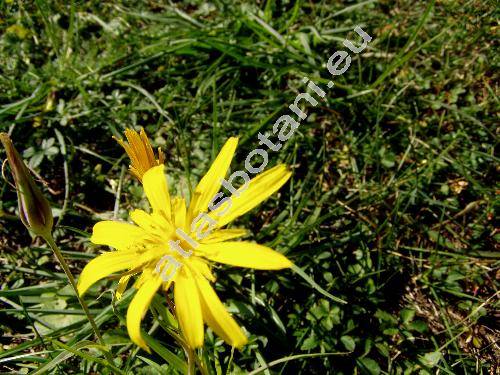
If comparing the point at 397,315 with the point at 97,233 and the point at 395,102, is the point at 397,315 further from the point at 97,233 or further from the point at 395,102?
the point at 97,233

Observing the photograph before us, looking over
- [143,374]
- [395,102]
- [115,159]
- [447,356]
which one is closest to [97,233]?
[143,374]

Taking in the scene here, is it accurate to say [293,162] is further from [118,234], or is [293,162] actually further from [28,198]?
[28,198]

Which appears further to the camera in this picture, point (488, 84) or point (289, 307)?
point (488, 84)

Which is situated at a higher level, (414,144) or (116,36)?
(116,36)

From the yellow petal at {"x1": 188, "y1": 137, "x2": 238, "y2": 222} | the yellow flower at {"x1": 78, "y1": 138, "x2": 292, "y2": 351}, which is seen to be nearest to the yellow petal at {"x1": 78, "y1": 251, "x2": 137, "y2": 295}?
the yellow flower at {"x1": 78, "y1": 138, "x2": 292, "y2": 351}

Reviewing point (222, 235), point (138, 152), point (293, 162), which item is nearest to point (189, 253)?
point (222, 235)

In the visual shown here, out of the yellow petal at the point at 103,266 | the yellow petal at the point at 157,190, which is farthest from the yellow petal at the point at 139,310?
the yellow petal at the point at 157,190

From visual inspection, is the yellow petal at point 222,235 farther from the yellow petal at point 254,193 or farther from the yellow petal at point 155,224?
the yellow petal at point 155,224
